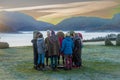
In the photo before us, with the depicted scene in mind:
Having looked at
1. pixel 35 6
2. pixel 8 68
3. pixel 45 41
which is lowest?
pixel 8 68

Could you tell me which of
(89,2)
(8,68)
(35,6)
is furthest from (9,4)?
(8,68)

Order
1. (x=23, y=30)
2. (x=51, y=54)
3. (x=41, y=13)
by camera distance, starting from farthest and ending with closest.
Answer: (x=41, y=13) → (x=23, y=30) → (x=51, y=54)

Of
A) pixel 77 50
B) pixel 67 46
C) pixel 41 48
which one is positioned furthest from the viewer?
pixel 77 50

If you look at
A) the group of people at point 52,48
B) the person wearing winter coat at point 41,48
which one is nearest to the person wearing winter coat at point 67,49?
the group of people at point 52,48

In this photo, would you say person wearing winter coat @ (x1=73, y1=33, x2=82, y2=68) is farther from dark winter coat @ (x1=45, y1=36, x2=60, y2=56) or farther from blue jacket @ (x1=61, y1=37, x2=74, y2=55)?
dark winter coat @ (x1=45, y1=36, x2=60, y2=56)

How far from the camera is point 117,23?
30.3 meters

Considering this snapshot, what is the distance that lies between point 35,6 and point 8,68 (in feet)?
50.9

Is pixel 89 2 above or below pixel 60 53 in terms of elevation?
above

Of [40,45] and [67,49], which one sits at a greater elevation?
[40,45]

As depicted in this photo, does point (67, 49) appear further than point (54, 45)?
Yes

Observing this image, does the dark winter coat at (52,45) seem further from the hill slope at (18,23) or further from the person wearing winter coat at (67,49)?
the hill slope at (18,23)

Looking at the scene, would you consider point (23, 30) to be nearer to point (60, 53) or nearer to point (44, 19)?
point (44, 19)

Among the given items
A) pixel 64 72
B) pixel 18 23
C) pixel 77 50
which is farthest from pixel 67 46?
pixel 18 23

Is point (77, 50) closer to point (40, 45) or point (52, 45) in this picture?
point (52, 45)
